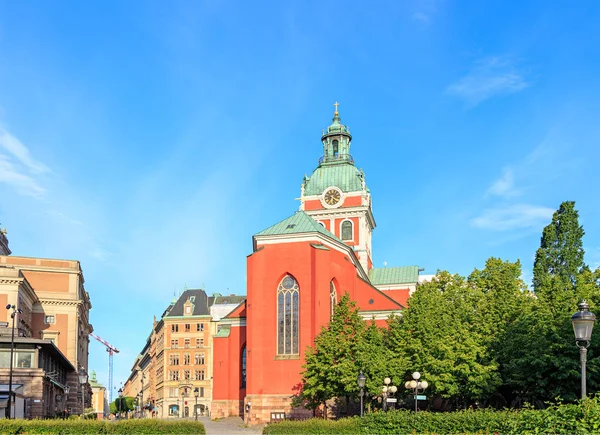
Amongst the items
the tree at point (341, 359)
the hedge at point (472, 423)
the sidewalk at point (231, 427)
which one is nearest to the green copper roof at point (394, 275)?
the sidewalk at point (231, 427)

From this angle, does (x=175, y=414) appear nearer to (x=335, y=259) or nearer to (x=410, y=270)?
(x=410, y=270)

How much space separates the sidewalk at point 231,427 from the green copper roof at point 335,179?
31319 millimetres

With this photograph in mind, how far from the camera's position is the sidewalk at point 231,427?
146 feet

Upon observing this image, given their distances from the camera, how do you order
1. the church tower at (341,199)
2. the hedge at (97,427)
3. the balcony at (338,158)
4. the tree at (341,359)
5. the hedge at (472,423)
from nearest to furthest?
the hedge at (472,423) < the hedge at (97,427) < the tree at (341,359) < the church tower at (341,199) < the balcony at (338,158)

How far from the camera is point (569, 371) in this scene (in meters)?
34.1

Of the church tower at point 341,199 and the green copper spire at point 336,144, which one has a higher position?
the green copper spire at point 336,144

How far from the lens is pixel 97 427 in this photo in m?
28.4

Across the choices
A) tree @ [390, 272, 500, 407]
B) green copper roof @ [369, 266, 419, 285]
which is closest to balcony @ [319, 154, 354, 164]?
green copper roof @ [369, 266, 419, 285]

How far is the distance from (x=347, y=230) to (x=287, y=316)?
24825mm

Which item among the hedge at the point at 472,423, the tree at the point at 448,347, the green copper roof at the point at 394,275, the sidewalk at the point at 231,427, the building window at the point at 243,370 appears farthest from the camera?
the green copper roof at the point at 394,275

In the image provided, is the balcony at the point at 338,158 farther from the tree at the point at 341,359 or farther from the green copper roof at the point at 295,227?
the tree at the point at 341,359

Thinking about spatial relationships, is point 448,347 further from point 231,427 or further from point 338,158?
point 338,158

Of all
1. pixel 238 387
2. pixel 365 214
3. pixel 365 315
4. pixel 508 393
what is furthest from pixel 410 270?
pixel 508 393

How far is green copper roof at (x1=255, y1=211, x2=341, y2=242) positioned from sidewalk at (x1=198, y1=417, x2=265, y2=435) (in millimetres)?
15873
